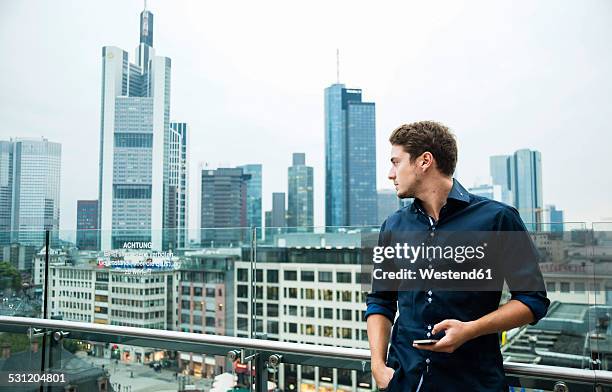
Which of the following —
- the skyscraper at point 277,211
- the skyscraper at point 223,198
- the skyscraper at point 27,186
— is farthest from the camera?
the skyscraper at point 277,211

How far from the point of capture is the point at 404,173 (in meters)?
1.26

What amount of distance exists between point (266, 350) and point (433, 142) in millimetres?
1090

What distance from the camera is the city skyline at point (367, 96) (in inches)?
307

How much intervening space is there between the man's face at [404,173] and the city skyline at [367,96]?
0.13 meters

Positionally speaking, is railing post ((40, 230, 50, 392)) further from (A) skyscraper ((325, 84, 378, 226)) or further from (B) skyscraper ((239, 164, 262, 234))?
(A) skyscraper ((325, 84, 378, 226))

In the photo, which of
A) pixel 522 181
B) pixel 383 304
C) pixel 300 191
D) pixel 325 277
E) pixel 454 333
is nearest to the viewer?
pixel 454 333

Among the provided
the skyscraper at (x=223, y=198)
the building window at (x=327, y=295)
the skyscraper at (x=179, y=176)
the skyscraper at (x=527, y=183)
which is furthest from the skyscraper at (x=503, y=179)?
the building window at (x=327, y=295)

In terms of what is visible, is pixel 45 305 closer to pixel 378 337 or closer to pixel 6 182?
pixel 378 337

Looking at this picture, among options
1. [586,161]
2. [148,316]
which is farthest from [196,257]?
[586,161]

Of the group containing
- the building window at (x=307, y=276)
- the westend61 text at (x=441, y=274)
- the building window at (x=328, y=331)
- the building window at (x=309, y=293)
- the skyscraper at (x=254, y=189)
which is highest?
the skyscraper at (x=254, y=189)

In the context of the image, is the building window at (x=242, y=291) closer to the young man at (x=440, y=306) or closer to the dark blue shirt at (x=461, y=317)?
the young man at (x=440, y=306)

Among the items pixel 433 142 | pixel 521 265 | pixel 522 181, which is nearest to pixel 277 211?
pixel 522 181

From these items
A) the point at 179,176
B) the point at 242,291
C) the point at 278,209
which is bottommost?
the point at 242,291

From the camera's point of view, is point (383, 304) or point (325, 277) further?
point (325, 277)
